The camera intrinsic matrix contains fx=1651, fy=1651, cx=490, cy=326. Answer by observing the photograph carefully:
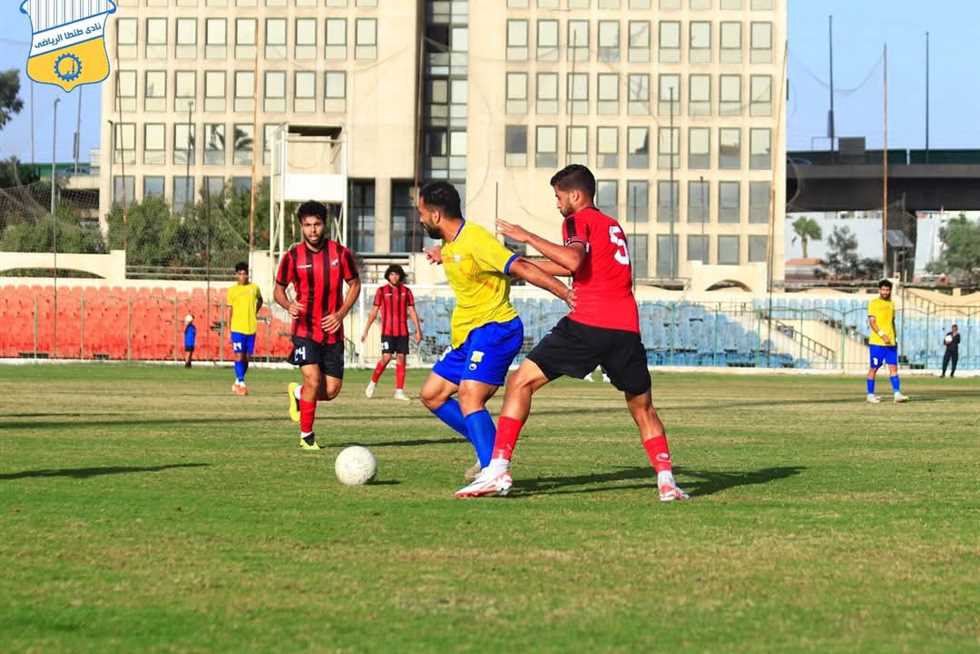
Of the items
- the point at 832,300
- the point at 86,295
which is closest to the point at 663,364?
the point at 832,300

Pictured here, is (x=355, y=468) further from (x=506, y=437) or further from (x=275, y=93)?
(x=275, y=93)

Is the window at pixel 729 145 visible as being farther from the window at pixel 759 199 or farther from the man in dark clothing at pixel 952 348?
the man in dark clothing at pixel 952 348

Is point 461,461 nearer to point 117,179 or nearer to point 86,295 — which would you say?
point 86,295

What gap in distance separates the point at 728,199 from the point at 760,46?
9.21 metres

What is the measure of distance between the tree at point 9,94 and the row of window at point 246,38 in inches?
249

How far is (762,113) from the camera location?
3831 inches

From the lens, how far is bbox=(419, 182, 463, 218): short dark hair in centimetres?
1130

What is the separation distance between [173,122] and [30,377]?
64.9 meters

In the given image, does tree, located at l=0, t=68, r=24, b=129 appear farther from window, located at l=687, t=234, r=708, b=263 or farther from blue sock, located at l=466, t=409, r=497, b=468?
blue sock, located at l=466, t=409, r=497, b=468

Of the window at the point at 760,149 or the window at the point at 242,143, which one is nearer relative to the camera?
the window at the point at 760,149

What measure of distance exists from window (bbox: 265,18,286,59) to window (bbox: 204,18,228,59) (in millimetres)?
2838

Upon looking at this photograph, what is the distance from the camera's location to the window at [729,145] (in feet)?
319

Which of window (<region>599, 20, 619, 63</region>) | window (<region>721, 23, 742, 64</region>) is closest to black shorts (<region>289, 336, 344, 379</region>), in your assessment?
window (<region>599, 20, 619, 63</region>)

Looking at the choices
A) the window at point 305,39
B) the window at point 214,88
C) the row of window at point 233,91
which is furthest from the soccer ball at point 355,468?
the window at point 214,88
